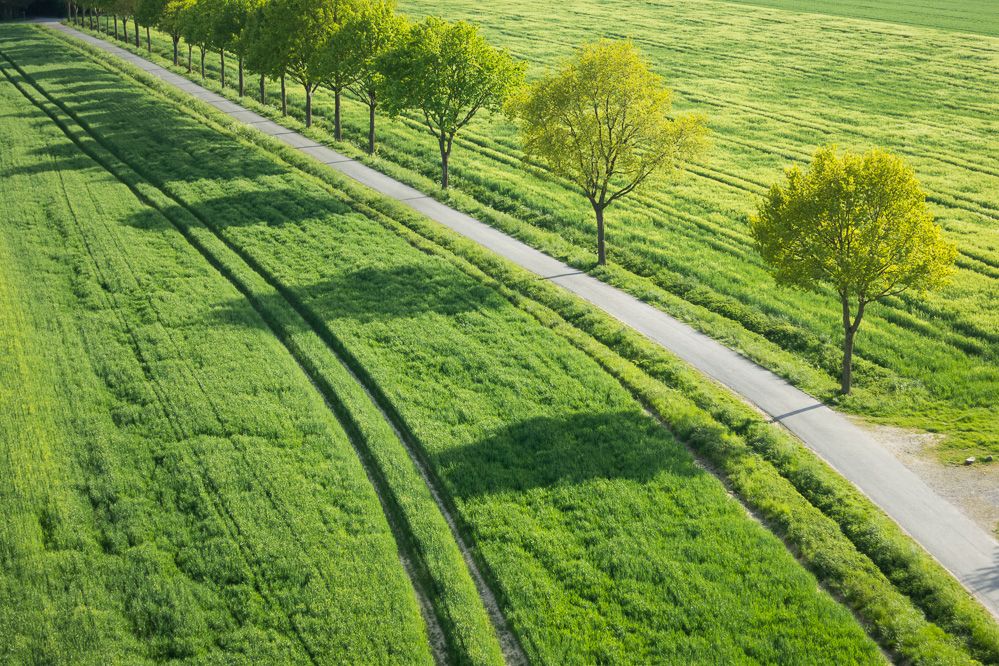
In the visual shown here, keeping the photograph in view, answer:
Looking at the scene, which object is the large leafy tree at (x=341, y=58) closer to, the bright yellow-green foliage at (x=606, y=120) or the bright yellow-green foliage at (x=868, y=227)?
the bright yellow-green foliage at (x=606, y=120)

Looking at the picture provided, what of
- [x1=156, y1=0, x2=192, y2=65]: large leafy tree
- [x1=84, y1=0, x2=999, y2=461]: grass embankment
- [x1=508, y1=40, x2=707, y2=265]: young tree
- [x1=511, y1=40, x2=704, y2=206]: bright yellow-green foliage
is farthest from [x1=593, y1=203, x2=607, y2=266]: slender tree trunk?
[x1=156, y1=0, x2=192, y2=65]: large leafy tree

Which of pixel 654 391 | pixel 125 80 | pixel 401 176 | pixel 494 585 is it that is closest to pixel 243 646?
pixel 494 585

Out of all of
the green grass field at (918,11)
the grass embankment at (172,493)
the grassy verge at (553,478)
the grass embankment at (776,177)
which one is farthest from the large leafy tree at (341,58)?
the green grass field at (918,11)

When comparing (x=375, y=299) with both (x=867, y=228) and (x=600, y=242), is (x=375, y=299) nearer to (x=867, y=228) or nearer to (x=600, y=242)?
(x=600, y=242)

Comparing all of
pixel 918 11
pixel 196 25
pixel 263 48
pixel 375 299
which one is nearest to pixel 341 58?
pixel 263 48

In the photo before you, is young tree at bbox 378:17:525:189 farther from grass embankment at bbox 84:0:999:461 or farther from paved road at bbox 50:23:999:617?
paved road at bbox 50:23:999:617

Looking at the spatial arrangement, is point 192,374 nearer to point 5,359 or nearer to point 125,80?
point 5,359
